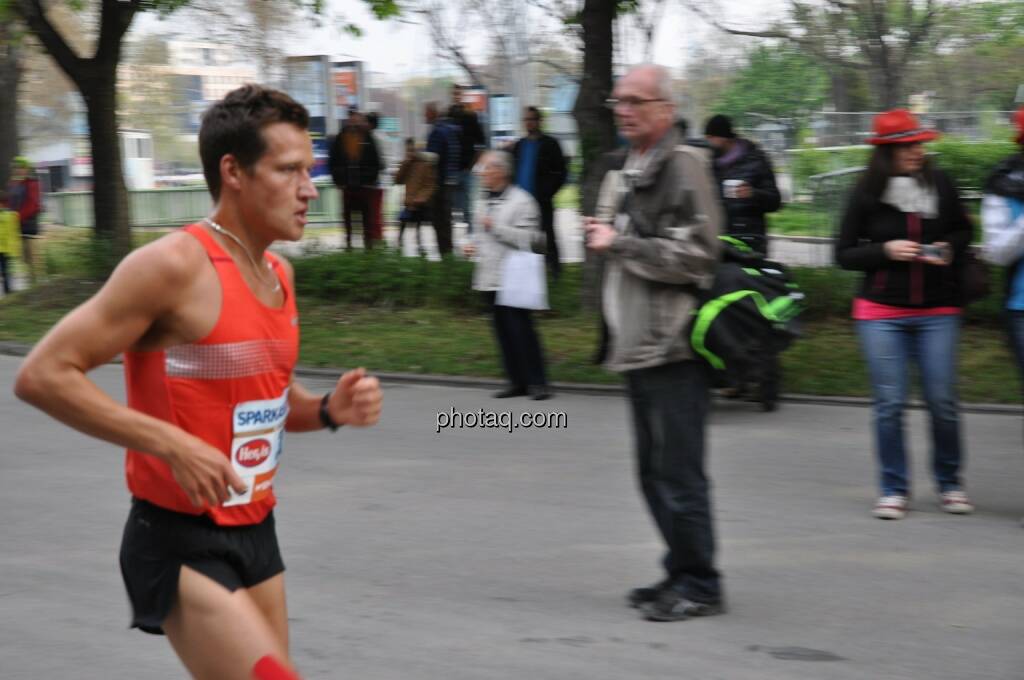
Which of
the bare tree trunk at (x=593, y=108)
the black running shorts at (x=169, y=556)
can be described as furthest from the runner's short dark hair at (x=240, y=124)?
the bare tree trunk at (x=593, y=108)

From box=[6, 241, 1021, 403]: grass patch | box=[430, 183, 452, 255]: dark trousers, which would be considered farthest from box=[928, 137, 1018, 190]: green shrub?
box=[430, 183, 452, 255]: dark trousers

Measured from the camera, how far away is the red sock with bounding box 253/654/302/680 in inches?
108

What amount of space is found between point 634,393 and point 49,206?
1351 inches

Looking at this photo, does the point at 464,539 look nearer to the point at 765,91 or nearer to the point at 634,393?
the point at 634,393

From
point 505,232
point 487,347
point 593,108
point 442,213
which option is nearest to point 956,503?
point 505,232

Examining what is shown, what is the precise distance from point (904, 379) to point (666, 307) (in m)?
2.00

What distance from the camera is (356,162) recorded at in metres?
17.0

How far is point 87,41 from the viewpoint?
34.2 meters

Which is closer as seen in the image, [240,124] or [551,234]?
[240,124]

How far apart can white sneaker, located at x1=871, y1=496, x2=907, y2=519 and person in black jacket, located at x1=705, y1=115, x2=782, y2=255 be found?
344cm

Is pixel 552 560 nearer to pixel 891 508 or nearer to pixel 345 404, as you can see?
pixel 891 508

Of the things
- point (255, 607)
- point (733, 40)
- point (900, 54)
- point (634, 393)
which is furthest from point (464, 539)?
point (900, 54)

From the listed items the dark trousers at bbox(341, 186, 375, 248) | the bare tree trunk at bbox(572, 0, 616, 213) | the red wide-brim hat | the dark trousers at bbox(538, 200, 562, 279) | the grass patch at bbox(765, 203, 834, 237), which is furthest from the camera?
the dark trousers at bbox(341, 186, 375, 248)

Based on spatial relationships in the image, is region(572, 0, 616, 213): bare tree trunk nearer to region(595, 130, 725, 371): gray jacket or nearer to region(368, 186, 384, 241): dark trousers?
region(368, 186, 384, 241): dark trousers
